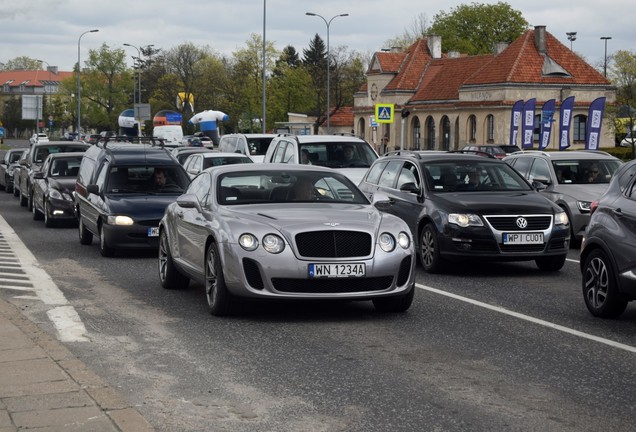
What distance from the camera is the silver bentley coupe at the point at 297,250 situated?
10156 millimetres

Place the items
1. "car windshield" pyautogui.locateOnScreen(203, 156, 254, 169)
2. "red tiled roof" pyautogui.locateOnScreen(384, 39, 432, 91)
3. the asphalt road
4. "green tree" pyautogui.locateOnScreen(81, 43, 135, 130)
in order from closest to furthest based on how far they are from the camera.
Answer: the asphalt road → "car windshield" pyautogui.locateOnScreen(203, 156, 254, 169) → "red tiled roof" pyautogui.locateOnScreen(384, 39, 432, 91) → "green tree" pyautogui.locateOnScreen(81, 43, 135, 130)

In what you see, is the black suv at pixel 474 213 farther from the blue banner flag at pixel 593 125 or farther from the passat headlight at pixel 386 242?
the blue banner flag at pixel 593 125

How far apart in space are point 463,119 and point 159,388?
260 ft

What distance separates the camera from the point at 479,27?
11669cm

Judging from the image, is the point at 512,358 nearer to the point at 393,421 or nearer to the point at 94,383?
the point at 393,421

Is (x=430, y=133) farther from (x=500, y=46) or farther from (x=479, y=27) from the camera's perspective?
(x=479, y=27)

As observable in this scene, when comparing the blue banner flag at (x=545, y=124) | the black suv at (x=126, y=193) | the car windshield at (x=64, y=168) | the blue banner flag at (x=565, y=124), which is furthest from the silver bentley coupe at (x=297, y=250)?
the blue banner flag at (x=565, y=124)

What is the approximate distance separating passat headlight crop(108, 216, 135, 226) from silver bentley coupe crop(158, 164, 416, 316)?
5557 millimetres

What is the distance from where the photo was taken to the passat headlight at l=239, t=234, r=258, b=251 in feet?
33.5

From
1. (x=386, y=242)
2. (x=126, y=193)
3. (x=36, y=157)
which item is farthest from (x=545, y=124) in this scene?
(x=386, y=242)

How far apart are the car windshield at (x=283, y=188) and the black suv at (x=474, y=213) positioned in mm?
1679

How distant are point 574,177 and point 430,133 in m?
72.3

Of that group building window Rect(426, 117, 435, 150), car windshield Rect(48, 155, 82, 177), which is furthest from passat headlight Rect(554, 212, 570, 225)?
building window Rect(426, 117, 435, 150)

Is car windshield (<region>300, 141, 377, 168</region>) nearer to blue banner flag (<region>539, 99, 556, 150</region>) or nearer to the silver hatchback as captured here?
the silver hatchback
